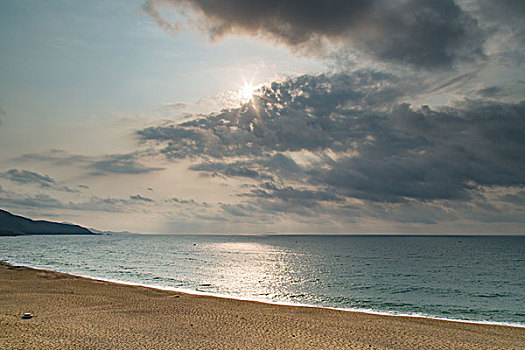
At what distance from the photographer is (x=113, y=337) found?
17.1m

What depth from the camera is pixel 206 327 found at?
19.9 metres

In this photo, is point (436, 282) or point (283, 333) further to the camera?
point (436, 282)

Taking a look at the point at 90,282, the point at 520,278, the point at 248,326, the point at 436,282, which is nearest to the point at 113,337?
the point at 248,326

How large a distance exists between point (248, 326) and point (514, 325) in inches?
751

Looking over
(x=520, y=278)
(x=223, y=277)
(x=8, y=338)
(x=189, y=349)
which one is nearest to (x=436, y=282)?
(x=520, y=278)

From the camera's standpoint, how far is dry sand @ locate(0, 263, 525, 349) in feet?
54.9

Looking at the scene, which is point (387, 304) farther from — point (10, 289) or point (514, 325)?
point (10, 289)

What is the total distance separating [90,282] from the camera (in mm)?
36531

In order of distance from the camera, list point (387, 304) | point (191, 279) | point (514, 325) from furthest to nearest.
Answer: point (191, 279) < point (387, 304) < point (514, 325)

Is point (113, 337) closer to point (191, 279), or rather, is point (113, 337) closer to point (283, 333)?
point (283, 333)

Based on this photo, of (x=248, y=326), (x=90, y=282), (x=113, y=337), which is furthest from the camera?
(x=90, y=282)

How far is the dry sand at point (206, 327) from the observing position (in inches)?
659

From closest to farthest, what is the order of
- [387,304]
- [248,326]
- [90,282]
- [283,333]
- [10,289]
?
[283,333] < [248,326] < [10,289] < [387,304] < [90,282]

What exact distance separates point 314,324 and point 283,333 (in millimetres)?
3126
